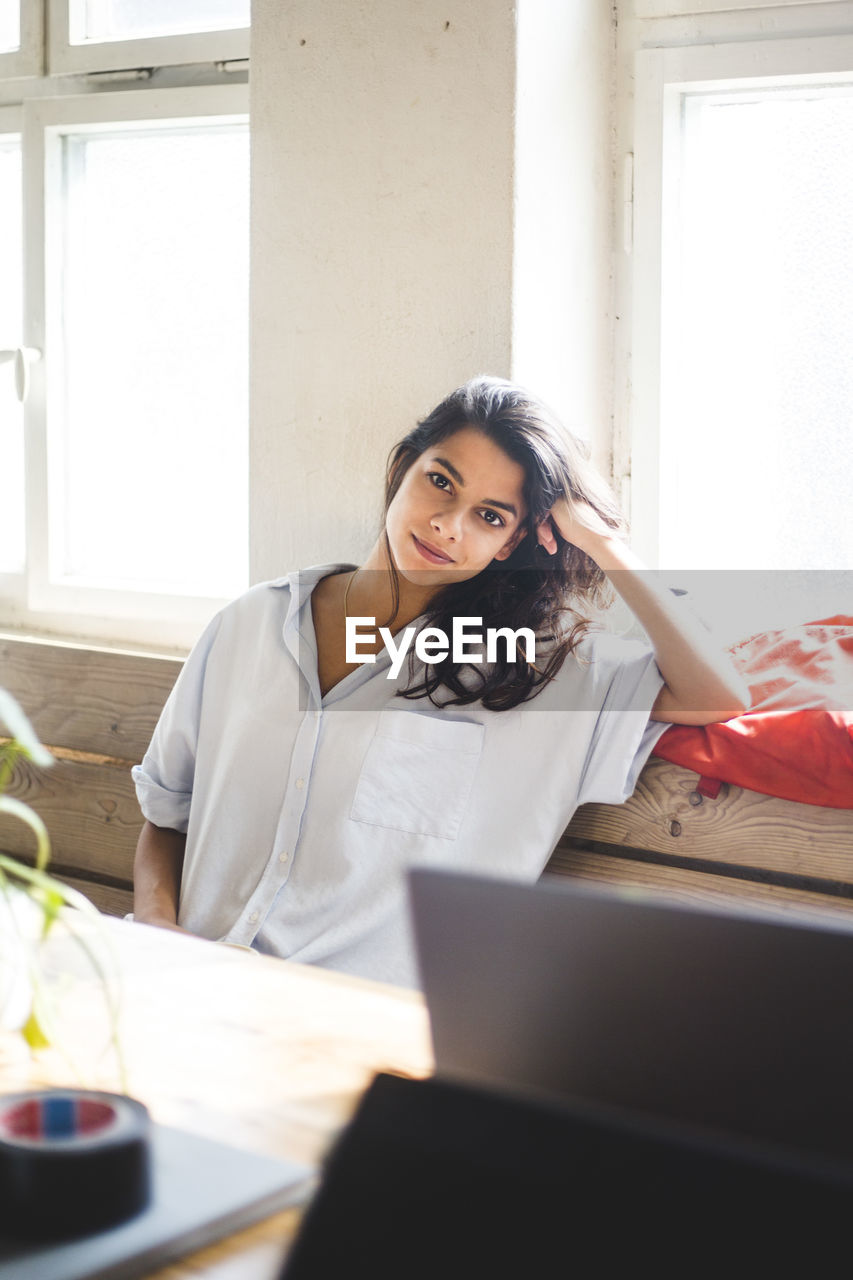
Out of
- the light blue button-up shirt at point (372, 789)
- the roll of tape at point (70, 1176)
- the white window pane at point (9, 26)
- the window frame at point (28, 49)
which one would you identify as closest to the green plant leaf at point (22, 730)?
the roll of tape at point (70, 1176)

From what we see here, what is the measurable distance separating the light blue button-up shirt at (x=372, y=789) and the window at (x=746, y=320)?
18.5 inches

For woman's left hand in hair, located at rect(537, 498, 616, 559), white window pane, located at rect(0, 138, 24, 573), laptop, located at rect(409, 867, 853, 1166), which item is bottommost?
laptop, located at rect(409, 867, 853, 1166)

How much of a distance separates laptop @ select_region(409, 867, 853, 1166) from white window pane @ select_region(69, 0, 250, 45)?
1.98 metres

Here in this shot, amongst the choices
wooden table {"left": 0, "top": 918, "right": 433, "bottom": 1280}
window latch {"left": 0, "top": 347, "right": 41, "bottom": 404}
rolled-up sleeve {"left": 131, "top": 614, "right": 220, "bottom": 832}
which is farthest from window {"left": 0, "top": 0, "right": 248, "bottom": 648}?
wooden table {"left": 0, "top": 918, "right": 433, "bottom": 1280}

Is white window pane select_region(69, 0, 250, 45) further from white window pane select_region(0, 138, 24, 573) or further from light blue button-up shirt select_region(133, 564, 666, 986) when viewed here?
light blue button-up shirt select_region(133, 564, 666, 986)

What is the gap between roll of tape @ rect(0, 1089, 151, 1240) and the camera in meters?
0.60

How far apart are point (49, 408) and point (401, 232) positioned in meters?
0.98

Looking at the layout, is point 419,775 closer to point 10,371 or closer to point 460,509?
point 460,509

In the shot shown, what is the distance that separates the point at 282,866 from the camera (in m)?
1.58

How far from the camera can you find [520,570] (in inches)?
65.1

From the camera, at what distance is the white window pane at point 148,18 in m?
2.22

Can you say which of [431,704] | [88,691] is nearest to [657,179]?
[431,704]

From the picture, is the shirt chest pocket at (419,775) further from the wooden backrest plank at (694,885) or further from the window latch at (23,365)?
the window latch at (23,365)

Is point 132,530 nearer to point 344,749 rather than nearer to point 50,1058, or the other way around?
point 344,749
